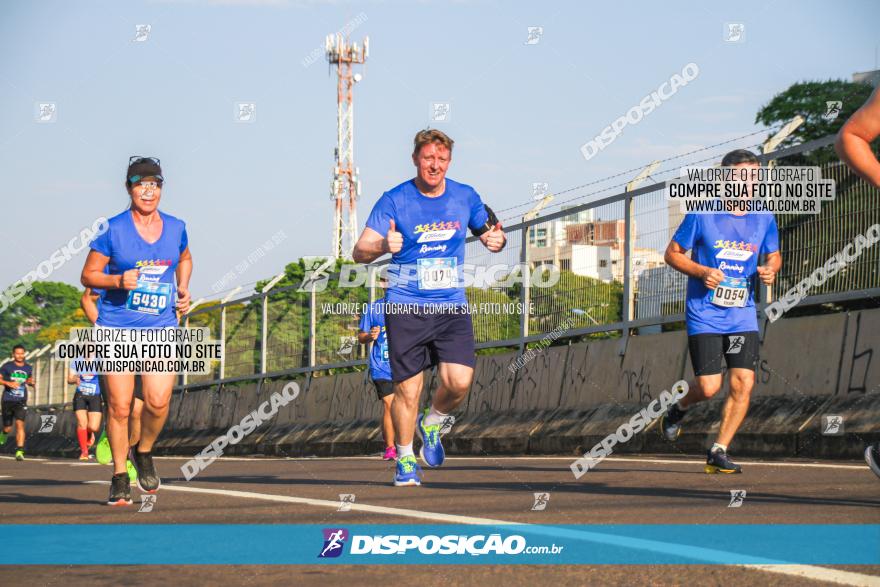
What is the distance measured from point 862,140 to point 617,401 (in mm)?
8714

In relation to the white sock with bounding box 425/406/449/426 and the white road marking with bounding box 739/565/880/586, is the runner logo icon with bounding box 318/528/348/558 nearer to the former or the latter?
the white road marking with bounding box 739/565/880/586

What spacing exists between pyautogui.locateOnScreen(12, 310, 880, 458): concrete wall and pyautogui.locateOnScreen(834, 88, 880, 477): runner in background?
17.4 feet

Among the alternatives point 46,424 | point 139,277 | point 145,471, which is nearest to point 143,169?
point 139,277

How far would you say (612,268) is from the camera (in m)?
15.1

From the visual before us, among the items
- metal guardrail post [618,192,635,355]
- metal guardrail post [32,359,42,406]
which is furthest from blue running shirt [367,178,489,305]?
metal guardrail post [32,359,42,406]

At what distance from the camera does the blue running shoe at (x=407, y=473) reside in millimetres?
9500

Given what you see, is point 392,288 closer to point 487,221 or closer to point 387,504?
point 487,221

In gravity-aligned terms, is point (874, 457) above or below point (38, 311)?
below

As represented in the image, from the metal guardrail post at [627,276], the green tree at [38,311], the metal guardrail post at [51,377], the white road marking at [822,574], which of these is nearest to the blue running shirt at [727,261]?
the metal guardrail post at [627,276]

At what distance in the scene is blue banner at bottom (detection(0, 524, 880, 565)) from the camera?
5184 mm

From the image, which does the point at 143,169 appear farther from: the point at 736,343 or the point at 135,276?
the point at 736,343

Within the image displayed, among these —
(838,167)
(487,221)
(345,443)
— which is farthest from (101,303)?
(345,443)

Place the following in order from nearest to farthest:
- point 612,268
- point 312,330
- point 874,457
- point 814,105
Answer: point 874,457 → point 612,268 → point 312,330 → point 814,105

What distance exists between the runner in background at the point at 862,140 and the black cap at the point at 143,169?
15.0 feet
